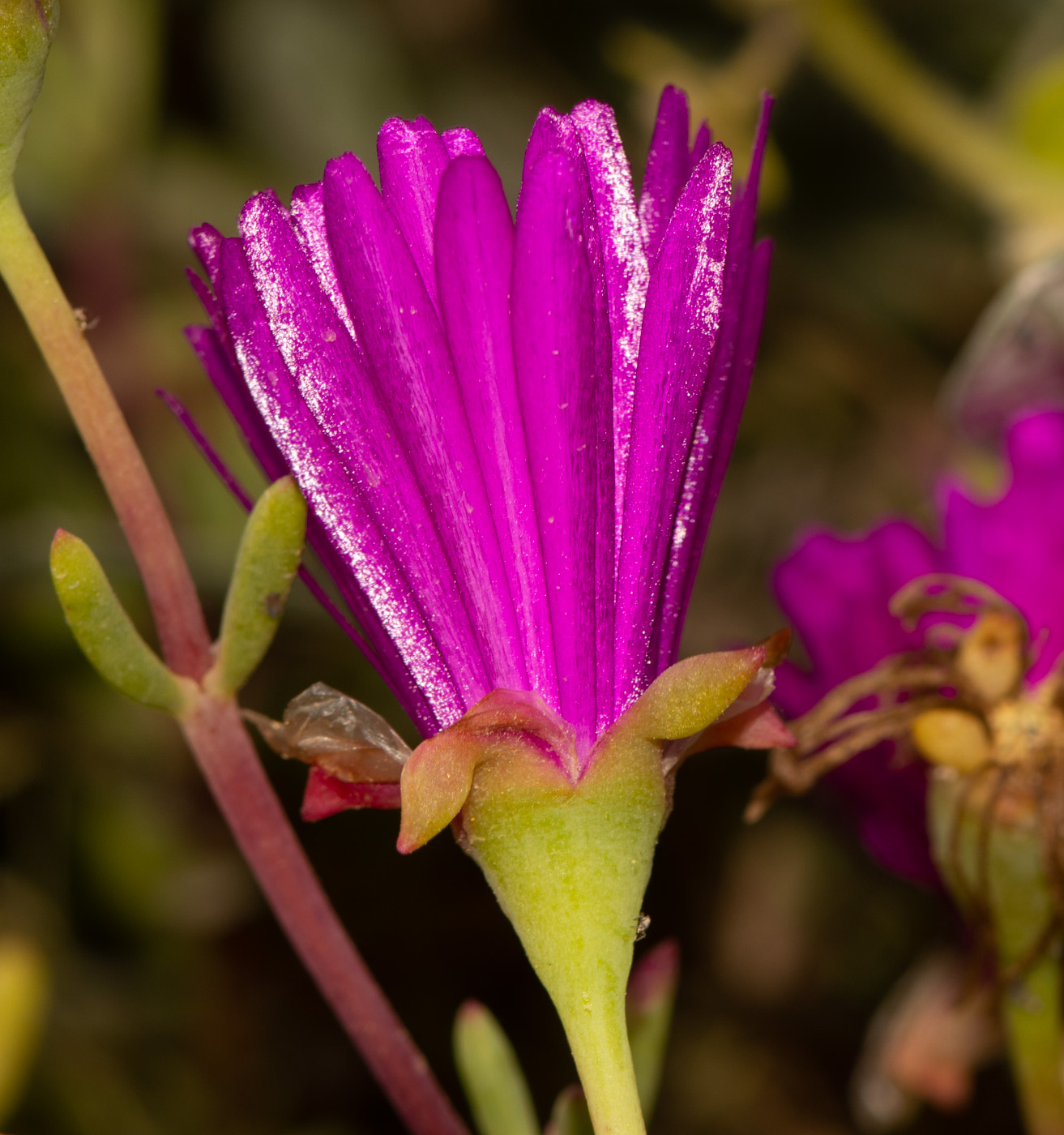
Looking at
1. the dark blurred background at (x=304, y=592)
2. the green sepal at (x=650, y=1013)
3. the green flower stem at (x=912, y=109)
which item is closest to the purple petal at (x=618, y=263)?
the green sepal at (x=650, y=1013)

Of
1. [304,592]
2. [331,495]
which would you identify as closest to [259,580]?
[331,495]

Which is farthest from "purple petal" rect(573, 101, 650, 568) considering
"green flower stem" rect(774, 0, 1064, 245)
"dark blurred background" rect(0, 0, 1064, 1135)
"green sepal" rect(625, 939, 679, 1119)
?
"green flower stem" rect(774, 0, 1064, 245)

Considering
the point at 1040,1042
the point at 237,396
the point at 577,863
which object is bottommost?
the point at 1040,1042

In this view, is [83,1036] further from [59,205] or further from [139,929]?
[59,205]

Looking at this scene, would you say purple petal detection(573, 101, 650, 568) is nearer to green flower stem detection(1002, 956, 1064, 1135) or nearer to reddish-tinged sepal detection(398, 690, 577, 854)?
reddish-tinged sepal detection(398, 690, 577, 854)

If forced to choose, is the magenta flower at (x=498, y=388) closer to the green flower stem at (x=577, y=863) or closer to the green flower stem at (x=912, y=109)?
the green flower stem at (x=577, y=863)

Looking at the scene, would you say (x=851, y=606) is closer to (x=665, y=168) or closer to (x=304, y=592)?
(x=665, y=168)
